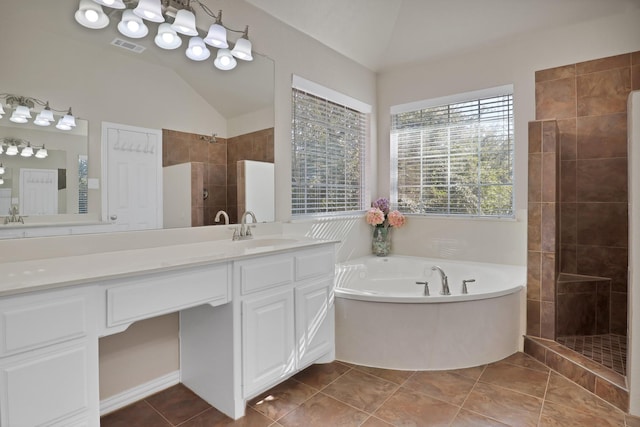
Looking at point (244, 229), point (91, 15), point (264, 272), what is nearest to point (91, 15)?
point (91, 15)

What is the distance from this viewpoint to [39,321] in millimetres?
1237

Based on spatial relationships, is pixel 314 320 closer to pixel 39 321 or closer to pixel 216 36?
pixel 39 321

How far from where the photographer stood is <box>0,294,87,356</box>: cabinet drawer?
118 cm

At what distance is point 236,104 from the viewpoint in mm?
2518

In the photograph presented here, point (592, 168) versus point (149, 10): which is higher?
point (149, 10)

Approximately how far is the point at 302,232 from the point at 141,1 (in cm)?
184

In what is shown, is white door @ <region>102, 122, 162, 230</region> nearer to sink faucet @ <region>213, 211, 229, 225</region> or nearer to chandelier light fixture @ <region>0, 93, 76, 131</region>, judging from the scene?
chandelier light fixture @ <region>0, 93, 76, 131</region>

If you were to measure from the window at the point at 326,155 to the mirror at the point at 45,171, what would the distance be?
1526mm

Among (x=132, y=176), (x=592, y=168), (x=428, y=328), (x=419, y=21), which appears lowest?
(x=428, y=328)

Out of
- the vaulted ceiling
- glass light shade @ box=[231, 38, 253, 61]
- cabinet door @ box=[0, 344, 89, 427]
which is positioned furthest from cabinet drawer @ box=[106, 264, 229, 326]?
the vaulted ceiling

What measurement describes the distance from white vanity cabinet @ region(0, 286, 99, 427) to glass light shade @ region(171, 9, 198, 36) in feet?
5.04

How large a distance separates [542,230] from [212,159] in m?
2.38

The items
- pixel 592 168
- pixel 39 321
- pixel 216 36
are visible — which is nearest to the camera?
pixel 39 321

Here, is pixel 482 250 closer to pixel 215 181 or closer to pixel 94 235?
pixel 215 181
